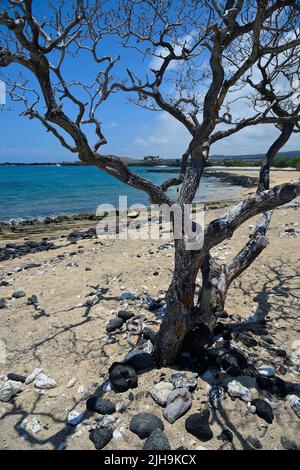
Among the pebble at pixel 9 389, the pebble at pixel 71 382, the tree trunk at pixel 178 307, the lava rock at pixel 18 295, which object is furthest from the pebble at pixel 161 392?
the lava rock at pixel 18 295

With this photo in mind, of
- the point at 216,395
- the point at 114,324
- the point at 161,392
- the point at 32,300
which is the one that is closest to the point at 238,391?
the point at 216,395

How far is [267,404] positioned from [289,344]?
3.97 ft

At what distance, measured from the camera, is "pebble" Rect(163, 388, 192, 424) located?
271 cm

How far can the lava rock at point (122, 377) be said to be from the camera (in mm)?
3066

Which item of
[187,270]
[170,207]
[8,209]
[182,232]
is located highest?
[170,207]

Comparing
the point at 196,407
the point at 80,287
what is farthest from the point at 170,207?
the point at 80,287

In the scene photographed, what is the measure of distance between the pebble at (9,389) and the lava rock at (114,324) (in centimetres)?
127

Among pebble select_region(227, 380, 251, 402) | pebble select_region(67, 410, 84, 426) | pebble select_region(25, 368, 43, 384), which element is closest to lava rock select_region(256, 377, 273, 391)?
pebble select_region(227, 380, 251, 402)

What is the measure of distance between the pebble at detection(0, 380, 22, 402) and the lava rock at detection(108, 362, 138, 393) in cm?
100

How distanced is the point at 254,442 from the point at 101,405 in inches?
53.8

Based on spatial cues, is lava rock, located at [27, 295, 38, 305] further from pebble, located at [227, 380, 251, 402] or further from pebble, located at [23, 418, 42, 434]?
pebble, located at [227, 380, 251, 402]

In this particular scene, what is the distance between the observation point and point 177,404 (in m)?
2.78

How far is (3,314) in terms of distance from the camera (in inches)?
199
